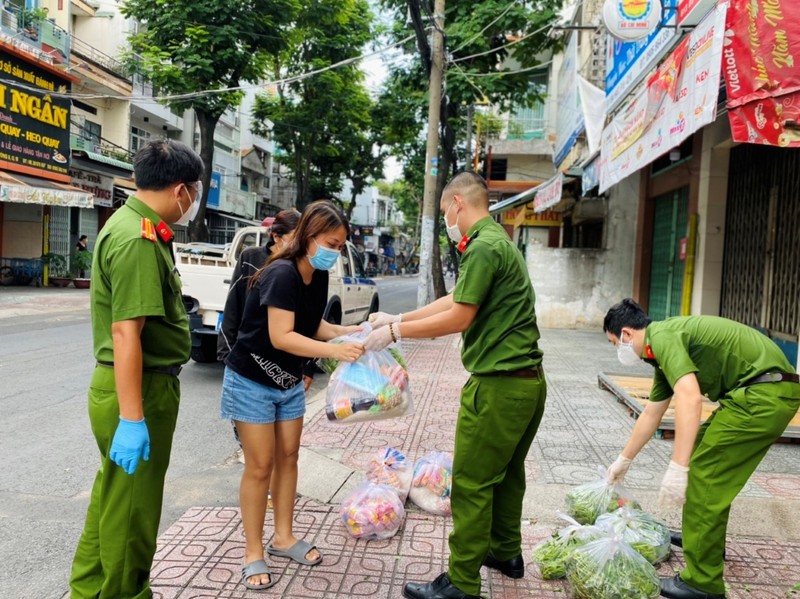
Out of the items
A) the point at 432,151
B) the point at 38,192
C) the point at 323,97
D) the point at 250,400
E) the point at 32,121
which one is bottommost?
the point at 250,400

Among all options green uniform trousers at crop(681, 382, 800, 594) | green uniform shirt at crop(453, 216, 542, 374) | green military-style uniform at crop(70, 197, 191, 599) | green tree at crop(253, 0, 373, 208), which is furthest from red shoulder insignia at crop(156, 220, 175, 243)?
green tree at crop(253, 0, 373, 208)

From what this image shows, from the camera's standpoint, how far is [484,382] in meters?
2.67

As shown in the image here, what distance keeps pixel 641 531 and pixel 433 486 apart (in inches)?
46.6

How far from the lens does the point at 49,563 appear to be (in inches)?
120

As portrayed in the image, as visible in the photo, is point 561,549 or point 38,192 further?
point 38,192

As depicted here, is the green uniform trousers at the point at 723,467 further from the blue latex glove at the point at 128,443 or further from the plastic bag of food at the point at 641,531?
the blue latex glove at the point at 128,443

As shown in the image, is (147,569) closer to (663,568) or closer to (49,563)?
(49,563)

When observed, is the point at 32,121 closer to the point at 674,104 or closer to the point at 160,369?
the point at 674,104

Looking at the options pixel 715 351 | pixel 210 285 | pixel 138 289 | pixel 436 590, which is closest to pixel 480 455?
pixel 436 590

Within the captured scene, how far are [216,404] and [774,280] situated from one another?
642 cm

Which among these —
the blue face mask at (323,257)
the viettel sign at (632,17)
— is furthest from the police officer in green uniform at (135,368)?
the viettel sign at (632,17)

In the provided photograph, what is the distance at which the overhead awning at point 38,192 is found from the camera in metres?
15.9

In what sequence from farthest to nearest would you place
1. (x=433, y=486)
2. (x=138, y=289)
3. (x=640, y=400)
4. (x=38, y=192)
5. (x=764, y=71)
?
1. (x=38, y=192)
2. (x=640, y=400)
3. (x=764, y=71)
4. (x=433, y=486)
5. (x=138, y=289)

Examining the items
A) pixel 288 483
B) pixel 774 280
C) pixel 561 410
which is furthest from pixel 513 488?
pixel 774 280
